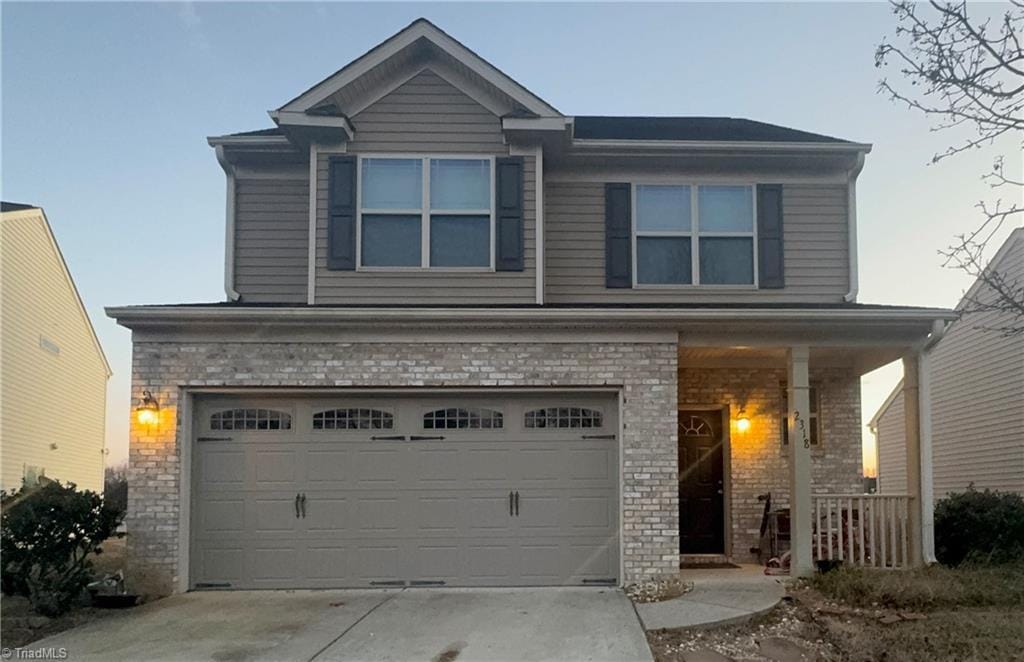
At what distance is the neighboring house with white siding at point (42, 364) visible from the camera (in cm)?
1748

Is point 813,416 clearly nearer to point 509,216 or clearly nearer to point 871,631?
point 871,631

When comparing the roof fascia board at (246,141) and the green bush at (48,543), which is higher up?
the roof fascia board at (246,141)

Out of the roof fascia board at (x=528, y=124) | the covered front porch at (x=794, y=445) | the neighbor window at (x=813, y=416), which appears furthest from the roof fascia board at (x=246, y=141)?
the neighbor window at (x=813, y=416)

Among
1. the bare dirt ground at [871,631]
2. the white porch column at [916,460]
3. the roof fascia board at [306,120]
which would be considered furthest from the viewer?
the roof fascia board at [306,120]

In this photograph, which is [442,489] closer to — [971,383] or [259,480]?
[259,480]

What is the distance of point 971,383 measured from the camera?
17.3 m

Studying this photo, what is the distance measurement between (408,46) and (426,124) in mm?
991

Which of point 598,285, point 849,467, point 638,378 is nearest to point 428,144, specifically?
point 598,285

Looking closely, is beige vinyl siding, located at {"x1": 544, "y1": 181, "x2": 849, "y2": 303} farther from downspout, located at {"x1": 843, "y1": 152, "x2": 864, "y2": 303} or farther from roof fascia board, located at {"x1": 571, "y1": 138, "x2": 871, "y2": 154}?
roof fascia board, located at {"x1": 571, "y1": 138, "x2": 871, "y2": 154}

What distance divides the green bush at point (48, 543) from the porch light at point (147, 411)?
0.99 m

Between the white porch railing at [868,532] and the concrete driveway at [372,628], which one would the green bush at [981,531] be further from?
the concrete driveway at [372,628]

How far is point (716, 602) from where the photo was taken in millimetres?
8914

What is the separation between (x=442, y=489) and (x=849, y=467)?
18.9 ft

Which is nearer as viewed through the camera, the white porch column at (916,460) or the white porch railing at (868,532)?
the white porch railing at (868,532)
